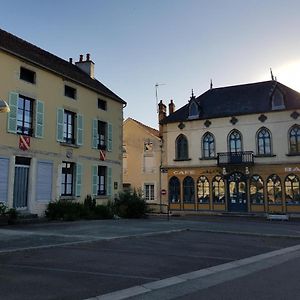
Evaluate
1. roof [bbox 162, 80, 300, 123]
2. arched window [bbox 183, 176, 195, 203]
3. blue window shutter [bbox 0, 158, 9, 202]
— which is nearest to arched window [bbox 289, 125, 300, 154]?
roof [bbox 162, 80, 300, 123]

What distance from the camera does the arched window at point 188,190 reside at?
3186 cm

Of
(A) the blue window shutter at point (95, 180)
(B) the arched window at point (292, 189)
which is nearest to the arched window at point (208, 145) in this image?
(B) the arched window at point (292, 189)

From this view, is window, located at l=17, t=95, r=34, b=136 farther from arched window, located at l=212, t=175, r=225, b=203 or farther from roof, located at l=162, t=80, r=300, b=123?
arched window, located at l=212, t=175, r=225, b=203

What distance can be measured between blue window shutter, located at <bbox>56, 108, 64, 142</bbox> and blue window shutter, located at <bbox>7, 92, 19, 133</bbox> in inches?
106

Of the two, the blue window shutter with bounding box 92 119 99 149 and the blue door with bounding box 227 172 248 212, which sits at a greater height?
the blue window shutter with bounding box 92 119 99 149

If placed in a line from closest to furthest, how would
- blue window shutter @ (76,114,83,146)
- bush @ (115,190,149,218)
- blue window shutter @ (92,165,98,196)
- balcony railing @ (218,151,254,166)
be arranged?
1. blue window shutter @ (76,114,83,146)
2. bush @ (115,190,149,218)
3. blue window shutter @ (92,165,98,196)
4. balcony railing @ (218,151,254,166)

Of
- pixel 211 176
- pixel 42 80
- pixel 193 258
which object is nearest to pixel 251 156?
pixel 211 176

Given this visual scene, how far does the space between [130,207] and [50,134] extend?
5796 mm

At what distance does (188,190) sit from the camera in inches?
1262

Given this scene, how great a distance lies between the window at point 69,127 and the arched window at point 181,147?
1387 centimetres

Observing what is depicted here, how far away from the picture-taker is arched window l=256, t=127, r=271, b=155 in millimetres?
29716

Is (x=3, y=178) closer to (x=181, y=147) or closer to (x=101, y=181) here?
(x=101, y=181)

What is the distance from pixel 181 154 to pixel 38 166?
16.8 m

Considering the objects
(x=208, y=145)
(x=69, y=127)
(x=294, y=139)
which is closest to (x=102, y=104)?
(x=69, y=127)
